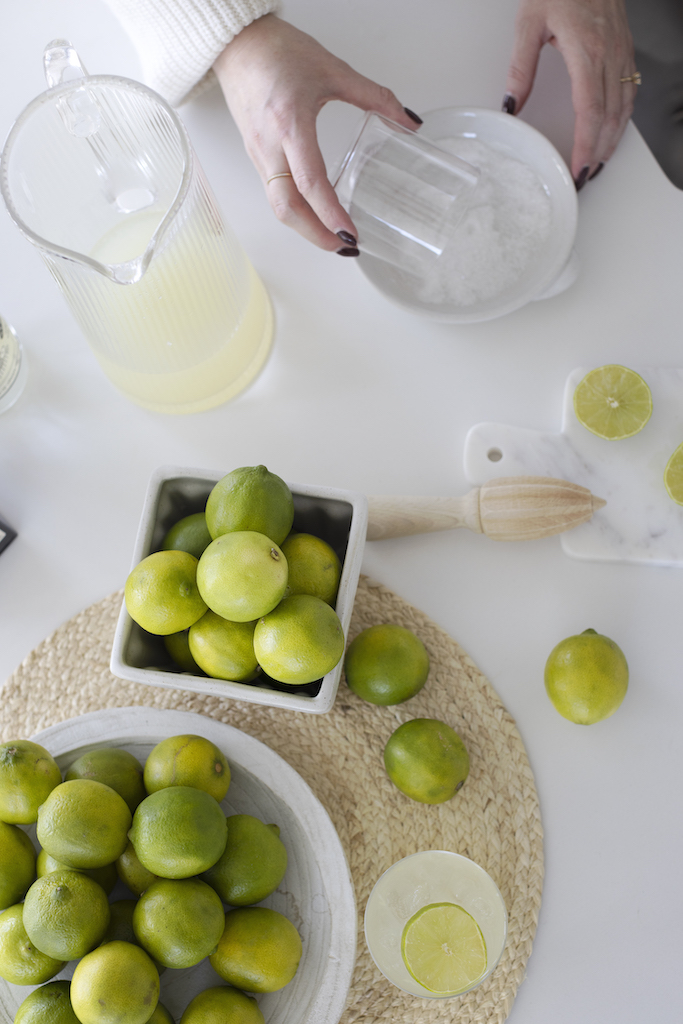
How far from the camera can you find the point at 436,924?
0.70 metres

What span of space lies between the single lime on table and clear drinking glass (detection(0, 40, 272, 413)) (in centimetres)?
49

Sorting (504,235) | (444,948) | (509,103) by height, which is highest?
(509,103)

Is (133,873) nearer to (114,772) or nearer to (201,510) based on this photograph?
(114,772)

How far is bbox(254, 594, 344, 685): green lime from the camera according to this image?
1.92 ft

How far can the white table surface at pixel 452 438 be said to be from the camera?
0.77 meters

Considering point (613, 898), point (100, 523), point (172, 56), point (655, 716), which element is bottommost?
point (613, 898)

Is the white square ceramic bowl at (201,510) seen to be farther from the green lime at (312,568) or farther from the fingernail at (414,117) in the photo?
the fingernail at (414,117)

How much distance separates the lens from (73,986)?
0.59 meters

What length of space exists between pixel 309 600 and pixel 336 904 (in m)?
0.30

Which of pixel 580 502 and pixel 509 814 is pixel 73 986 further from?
pixel 580 502

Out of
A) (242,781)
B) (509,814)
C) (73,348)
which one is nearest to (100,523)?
(73,348)

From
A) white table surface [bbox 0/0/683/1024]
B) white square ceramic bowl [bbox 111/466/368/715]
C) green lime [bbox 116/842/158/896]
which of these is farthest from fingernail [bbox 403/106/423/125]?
green lime [bbox 116/842/158/896]

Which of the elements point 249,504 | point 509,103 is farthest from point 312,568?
point 509,103

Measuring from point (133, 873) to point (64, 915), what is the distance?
0.24 feet
